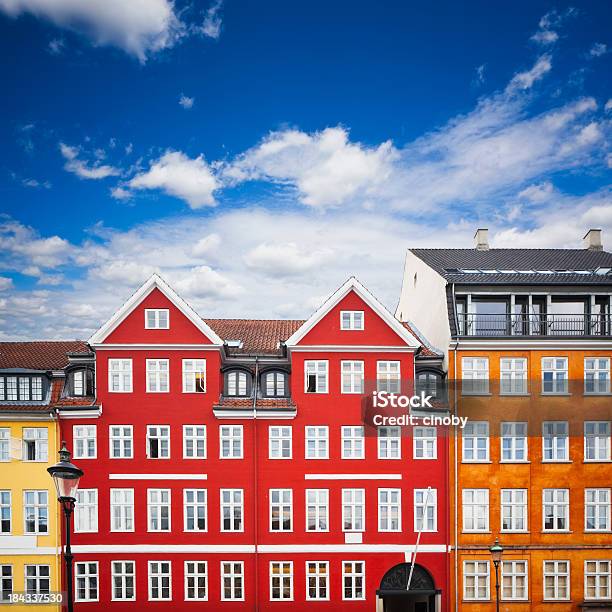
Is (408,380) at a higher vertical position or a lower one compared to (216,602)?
higher

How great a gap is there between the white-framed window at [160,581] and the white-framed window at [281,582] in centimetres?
543

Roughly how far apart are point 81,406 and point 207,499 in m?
8.25

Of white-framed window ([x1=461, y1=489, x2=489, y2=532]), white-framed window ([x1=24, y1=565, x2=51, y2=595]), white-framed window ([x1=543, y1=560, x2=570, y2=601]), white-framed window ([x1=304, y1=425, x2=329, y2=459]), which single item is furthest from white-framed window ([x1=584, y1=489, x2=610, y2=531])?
white-framed window ([x1=24, y1=565, x2=51, y2=595])

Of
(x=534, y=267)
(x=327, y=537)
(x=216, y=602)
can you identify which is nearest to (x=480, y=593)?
(x=327, y=537)

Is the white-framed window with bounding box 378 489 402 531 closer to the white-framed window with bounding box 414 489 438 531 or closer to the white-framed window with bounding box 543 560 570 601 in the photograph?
the white-framed window with bounding box 414 489 438 531

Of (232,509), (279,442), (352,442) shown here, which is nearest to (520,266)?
(352,442)

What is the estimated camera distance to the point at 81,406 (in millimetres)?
29641

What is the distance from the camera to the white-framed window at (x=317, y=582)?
3002cm

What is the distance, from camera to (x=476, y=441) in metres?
30.2

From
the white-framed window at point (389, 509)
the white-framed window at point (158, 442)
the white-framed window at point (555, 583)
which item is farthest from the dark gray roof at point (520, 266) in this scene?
the white-framed window at point (158, 442)

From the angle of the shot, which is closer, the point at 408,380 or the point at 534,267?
the point at 408,380

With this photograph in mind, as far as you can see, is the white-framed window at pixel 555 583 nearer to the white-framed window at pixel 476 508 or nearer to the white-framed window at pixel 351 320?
the white-framed window at pixel 476 508

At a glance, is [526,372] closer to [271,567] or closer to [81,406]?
[271,567]

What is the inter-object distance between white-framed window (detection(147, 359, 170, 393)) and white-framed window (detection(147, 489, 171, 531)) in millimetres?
5386
